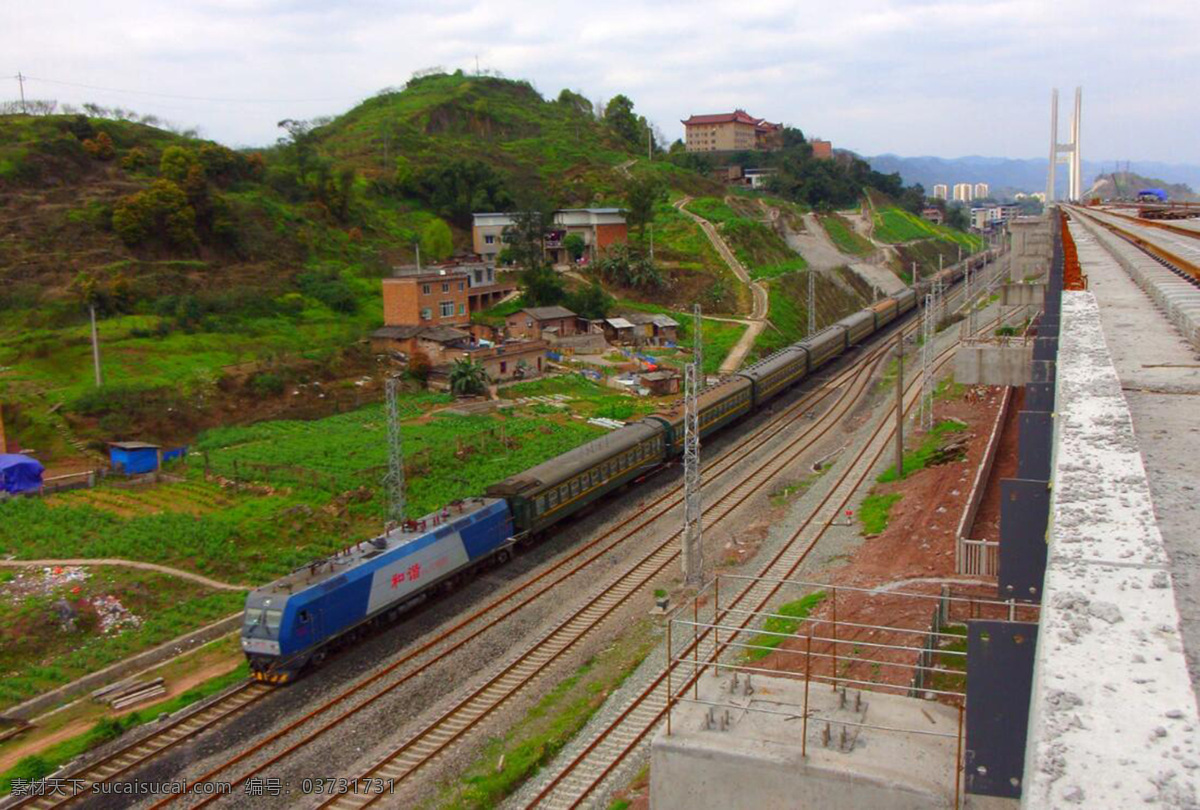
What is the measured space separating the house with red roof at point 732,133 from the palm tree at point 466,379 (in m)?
107

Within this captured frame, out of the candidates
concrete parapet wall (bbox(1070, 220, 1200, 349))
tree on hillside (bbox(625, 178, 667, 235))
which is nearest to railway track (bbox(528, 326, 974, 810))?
concrete parapet wall (bbox(1070, 220, 1200, 349))

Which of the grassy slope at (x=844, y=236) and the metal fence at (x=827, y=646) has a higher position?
the grassy slope at (x=844, y=236)

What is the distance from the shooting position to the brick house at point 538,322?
49562 millimetres

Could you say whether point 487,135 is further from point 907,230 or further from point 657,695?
point 657,695

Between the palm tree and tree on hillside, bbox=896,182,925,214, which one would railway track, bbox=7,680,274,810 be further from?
tree on hillside, bbox=896,182,925,214

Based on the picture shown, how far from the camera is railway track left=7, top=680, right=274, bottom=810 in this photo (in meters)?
14.1

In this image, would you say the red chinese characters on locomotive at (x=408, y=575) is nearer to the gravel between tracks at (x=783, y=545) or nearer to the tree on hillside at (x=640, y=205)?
the gravel between tracks at (x=783, y=545)

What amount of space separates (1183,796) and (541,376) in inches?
1658

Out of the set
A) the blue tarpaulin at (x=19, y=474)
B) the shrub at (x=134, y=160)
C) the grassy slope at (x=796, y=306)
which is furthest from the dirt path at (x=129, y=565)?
the shrub at (x=134, y=160)

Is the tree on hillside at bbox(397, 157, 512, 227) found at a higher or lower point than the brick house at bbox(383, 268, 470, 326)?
higher

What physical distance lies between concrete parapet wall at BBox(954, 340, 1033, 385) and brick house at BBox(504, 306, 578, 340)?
34.1m

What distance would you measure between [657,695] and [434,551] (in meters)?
6.78

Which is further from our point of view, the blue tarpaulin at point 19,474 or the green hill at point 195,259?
the green hill at point 195,259

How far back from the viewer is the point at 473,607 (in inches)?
806
